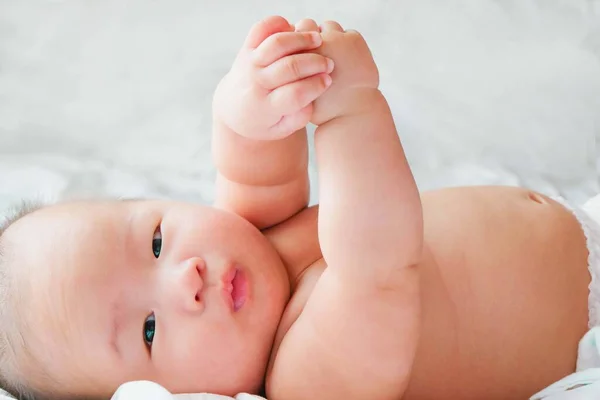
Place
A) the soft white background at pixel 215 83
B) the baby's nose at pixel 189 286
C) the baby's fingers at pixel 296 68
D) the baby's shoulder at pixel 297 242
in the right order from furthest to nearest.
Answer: the soft white background at pixel 215 83
the baby's shoulder at pixel 297 242
the baby's nose at pixel 189 286
the baby's fingers at pixel 296 68

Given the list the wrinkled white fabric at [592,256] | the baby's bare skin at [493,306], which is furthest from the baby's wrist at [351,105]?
the wrinkled white fabric at [592,256]

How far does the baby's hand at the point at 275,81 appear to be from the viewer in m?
0.72

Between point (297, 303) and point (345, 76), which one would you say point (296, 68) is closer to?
point (345, 76)

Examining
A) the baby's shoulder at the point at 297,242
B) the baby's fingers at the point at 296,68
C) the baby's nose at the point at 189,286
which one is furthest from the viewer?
the baby's shoulder at the point at 297,242

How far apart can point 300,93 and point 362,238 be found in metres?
0.15

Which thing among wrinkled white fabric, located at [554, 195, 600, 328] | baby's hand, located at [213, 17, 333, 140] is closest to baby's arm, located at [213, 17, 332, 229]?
baby's hand, located at [213, 17, 333, 140]

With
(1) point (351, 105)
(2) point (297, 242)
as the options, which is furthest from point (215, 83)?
(1) point (351, 105)

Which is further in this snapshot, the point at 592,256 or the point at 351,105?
the point at 592,256

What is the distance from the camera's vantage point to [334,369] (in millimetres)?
852

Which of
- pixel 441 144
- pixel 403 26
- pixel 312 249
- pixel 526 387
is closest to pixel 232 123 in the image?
pixel 312 249

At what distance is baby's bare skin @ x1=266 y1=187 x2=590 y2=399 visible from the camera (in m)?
0.91

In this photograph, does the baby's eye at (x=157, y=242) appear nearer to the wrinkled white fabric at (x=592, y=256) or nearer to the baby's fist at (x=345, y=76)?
the baby's fist at (x=345, y=76)

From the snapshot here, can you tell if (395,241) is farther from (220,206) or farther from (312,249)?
(220,206)

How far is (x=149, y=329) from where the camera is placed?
0.92m
